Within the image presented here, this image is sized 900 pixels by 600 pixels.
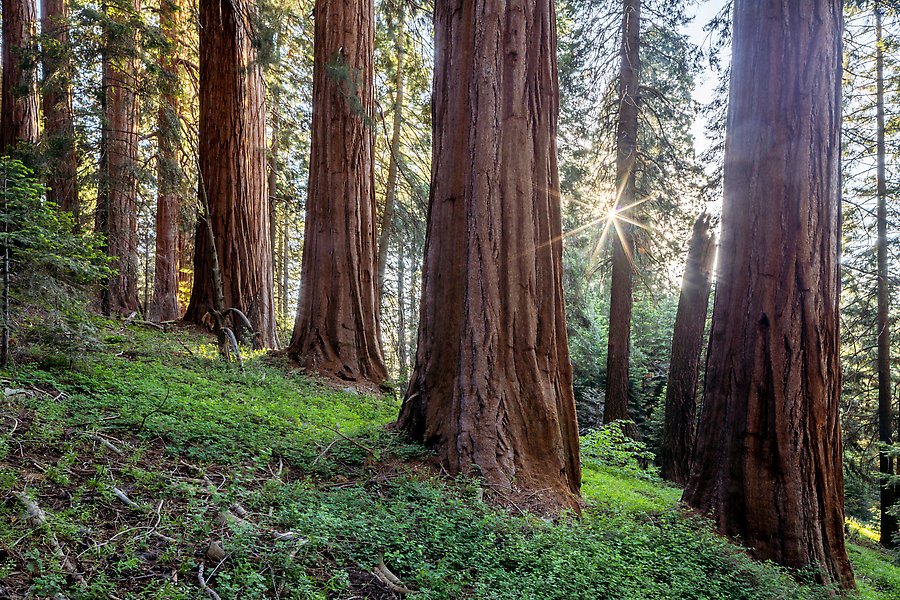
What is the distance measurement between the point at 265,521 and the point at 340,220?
5.74 m

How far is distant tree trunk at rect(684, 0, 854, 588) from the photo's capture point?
14.7ft

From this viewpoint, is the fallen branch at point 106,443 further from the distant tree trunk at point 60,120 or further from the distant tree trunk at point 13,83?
the distant tree trunk at point 13,83

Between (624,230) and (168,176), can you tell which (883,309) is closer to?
(624,230)

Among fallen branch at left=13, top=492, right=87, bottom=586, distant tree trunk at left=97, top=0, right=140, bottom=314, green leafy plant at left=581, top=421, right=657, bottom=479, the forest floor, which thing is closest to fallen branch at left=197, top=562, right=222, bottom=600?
the forest floor

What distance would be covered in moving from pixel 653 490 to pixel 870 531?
14598 millimetres

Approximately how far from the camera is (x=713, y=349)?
4.99 meters

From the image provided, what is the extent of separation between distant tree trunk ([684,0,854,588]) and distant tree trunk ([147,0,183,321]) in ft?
24.7

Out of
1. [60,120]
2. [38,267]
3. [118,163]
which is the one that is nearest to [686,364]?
[38,267]

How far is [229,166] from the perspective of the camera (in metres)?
9.28

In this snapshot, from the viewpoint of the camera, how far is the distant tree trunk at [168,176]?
8375 millimetres

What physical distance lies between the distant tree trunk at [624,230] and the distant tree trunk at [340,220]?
530cm

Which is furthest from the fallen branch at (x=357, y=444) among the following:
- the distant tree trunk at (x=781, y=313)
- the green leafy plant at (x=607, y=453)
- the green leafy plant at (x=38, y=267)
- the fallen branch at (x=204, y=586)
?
the green leafy plant at (x=607, y=453)

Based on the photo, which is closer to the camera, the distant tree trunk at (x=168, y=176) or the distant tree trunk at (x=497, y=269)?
the distant tree trunk at (x=497, y=269)

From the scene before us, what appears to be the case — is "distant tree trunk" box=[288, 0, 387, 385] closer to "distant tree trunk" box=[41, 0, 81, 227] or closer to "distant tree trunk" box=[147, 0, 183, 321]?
"distant tree trunk" box=[147, 0, 183, 321]
